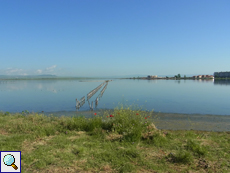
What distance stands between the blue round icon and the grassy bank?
23cm

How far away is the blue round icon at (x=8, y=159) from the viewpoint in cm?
350

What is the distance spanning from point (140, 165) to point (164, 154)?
944 mm

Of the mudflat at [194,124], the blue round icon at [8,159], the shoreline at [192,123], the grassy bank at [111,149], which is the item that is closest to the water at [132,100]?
the shoreline at [192,123]

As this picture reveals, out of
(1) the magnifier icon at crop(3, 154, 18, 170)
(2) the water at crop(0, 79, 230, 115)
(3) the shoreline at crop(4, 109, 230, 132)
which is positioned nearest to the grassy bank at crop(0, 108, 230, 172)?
(1) the magnifier icon at crop(3, 154, 18, 170)

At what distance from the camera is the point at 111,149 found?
179 inches

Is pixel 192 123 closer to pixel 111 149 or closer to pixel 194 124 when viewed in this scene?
pixel 194 124

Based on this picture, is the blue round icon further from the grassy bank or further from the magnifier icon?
the grassy bank

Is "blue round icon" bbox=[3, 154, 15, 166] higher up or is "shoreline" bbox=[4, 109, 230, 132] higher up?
"blue round icon" bbox=[3, 154, 15, 166]

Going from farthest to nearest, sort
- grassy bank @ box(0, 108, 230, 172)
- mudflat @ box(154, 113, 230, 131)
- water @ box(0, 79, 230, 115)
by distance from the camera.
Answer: water @ box(0, 79, 230, 115) < mudflat @ box(154, 113, 230, 131) < grassy bank @ box(0, 108, 230, 172)

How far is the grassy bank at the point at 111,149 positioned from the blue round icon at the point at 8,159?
0.23 metres

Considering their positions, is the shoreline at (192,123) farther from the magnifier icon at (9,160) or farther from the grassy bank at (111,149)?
the magnifier icon at (9,160)

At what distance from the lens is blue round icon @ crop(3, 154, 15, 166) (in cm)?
350

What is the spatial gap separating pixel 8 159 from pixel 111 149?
2462 mm

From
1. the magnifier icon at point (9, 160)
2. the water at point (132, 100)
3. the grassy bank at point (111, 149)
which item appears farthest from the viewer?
the water at point (132, 100)
